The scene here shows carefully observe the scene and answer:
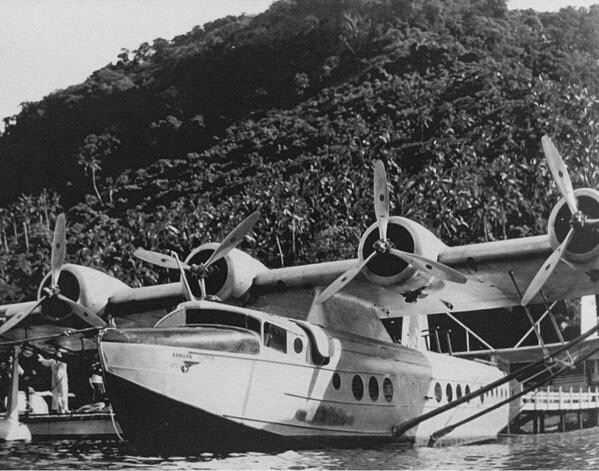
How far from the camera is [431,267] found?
12.1 metres

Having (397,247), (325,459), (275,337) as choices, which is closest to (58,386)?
(275,337)

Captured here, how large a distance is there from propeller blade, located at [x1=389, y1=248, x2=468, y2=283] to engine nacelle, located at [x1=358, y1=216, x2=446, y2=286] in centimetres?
37

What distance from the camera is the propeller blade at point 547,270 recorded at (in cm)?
1158

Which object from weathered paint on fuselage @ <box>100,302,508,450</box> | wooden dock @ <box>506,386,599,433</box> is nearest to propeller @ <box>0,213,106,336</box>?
weathered paint on fuselage @ <box>100,302,508,450</box>

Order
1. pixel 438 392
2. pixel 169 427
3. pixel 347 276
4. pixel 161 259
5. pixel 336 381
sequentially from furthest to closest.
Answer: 1. pixel 438 392
2. pixel 161 259
3. pixel 347 276
4. pixel 336 381
5. pixel 169 427

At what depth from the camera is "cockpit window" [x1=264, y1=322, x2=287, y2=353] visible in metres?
11.2

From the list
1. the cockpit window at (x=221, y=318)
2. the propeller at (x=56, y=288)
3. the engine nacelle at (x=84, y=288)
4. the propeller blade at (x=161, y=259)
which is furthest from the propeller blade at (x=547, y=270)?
the engine nacelle at (x=84, y=288)

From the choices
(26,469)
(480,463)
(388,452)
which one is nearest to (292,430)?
(388,452)

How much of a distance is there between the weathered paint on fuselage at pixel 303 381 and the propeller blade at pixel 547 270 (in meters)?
3.03

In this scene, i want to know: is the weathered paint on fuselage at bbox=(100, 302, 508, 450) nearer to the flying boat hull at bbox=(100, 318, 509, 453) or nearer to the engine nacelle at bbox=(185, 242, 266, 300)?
the flying boat hull at bbox=(100, 318, 509, 453)

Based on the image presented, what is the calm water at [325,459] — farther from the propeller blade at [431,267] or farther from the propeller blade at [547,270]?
the propeller blade at [431,267]

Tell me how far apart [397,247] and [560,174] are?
2949 millimetres

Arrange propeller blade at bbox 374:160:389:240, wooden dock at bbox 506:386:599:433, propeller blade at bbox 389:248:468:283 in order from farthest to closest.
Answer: wooden dock at bbox 506:386:599:433 → propeller blade at bbox 374:160:389:240 → propeller blade at bbox 389:248:468:283

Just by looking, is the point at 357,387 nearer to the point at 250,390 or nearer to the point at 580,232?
the point at 250,390
